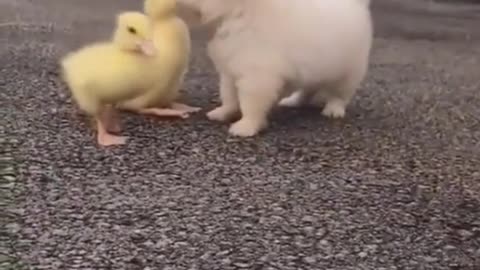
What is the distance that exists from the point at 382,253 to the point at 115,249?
45 cm

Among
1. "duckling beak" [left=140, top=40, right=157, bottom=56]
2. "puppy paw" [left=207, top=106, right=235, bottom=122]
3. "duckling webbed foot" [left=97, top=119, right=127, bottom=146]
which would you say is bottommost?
"duckling webbed foot" [left=97, top=119, right=127, bottom=146]

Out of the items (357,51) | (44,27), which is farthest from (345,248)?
(44,27)

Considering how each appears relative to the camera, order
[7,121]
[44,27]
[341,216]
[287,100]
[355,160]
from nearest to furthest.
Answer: [341,216] → [355,160] → [7,121] → [287,100] → [44,27]

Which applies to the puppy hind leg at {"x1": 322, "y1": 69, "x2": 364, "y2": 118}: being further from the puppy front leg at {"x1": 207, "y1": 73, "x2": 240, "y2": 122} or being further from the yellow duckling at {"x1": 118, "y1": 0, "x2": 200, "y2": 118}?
the yellow duckling at {"x1": 118, "y1": 0, "x2": 200, "y2": 118}

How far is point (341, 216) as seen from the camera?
1.82m

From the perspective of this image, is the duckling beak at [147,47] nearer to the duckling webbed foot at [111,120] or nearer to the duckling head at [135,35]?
the duckling head at [135,35]

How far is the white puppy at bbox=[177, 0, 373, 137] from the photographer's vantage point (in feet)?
7.60

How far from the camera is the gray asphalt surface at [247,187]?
1.62 m

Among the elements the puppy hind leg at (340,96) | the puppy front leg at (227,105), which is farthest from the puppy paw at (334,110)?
the puppy front leg at (227,105)

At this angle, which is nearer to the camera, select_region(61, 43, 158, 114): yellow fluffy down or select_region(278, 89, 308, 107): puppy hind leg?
select_region(61, 43, 158, 114): yellow fluffy down

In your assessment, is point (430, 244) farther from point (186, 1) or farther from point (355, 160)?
point (186, 1)

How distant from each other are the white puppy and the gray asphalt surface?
0.30ft

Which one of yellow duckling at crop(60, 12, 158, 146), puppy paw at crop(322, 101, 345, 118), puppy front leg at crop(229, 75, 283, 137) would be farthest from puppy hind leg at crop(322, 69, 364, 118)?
yellow duckling at crop(60, 12, 158, 146)

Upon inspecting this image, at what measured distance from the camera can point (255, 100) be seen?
234 centimetres
